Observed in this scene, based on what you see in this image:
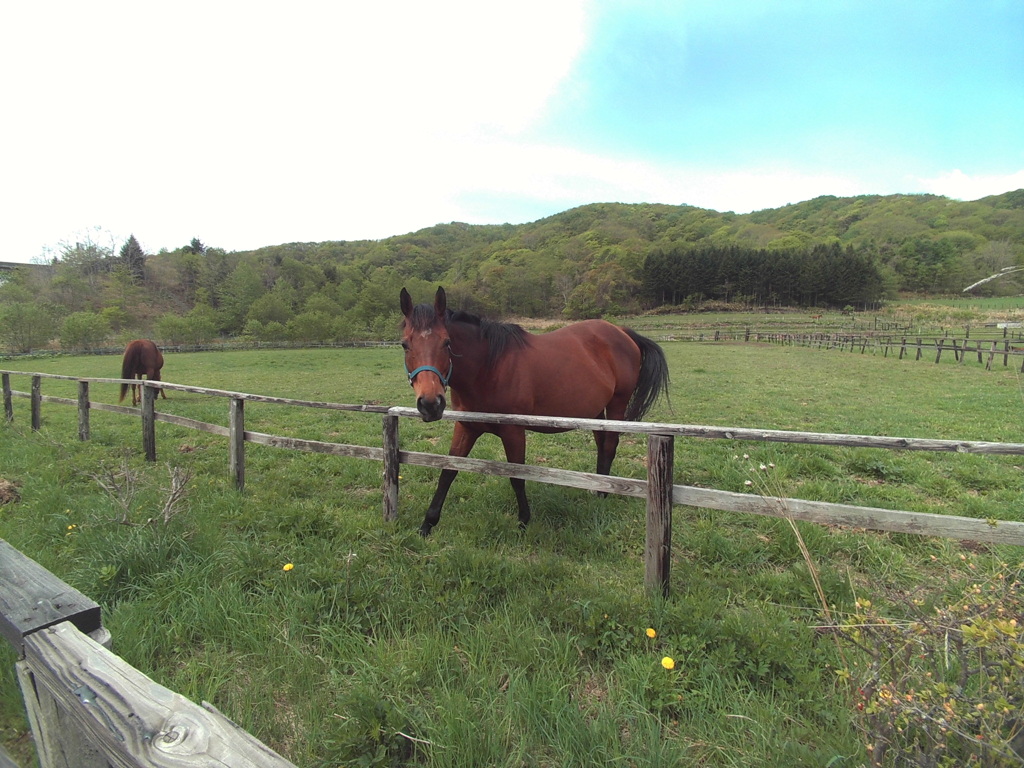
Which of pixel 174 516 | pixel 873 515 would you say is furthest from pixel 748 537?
pixel 174 516

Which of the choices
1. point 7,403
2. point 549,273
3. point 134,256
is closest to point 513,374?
point 7,403

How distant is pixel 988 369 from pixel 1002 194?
11400cm

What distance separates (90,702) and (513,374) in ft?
10.8

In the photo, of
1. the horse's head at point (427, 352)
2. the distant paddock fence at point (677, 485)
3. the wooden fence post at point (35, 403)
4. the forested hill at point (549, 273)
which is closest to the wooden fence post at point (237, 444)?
the distant paddock fence at point (677, 485)

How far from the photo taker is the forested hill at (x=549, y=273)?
55781 millimetres

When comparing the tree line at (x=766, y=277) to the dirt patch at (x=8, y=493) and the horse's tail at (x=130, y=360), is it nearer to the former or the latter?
the horse's tail at (x=130, y=360)

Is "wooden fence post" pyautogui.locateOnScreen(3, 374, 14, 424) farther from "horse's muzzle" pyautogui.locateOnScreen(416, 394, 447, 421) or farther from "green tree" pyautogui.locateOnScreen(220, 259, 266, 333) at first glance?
"green tree" pyautogui.locateOnScreen(220, 259, 266, 333)

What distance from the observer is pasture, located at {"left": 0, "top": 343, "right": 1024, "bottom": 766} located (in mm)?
1773

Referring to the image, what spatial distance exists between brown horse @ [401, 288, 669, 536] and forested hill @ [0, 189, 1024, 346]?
41.9m

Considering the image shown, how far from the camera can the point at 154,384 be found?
6.03 meters

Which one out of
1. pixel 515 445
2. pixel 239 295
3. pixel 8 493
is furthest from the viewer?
pixel 239 295

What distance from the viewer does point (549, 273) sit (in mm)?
78312

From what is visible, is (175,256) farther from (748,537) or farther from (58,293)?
(748,537)

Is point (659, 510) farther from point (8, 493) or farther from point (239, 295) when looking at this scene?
point (239, 295)
